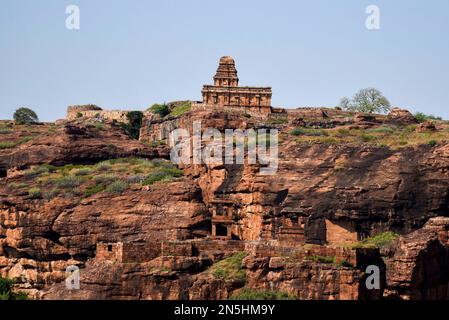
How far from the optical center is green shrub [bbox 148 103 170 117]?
137500 mm

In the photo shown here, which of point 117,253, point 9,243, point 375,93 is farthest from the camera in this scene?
point 375,93

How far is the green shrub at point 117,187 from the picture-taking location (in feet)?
357

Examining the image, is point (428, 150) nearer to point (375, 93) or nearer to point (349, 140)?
point (349, 140)

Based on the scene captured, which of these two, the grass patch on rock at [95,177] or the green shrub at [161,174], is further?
the green shrub at [161,174]

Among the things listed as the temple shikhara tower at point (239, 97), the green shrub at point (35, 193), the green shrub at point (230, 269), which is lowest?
the green shrub at point (230, 269)

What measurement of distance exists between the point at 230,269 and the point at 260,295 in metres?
4.29

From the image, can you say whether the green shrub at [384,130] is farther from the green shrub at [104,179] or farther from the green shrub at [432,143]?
the green shrub at [104,179]

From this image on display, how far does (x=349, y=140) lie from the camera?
112 metres

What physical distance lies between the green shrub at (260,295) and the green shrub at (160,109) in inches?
2194

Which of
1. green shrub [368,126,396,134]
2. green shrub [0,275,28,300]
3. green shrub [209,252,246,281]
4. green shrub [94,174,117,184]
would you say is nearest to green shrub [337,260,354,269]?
green shrub [209,252,246,281]

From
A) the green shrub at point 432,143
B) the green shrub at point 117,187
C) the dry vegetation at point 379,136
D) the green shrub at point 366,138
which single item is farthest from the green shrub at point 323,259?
the green shrub at point 366,138
